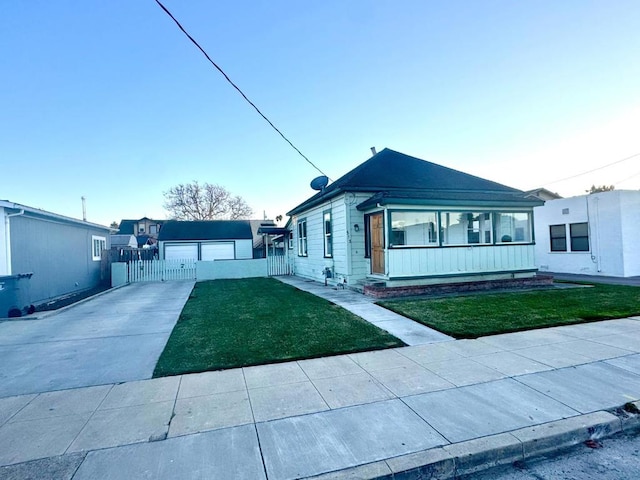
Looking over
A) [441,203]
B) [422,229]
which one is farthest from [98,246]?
[441,203]

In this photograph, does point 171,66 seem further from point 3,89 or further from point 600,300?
point 600,300

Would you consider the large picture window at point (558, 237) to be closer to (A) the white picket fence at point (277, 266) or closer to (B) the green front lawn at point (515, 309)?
(B) the green front lawn at point (515, 309)

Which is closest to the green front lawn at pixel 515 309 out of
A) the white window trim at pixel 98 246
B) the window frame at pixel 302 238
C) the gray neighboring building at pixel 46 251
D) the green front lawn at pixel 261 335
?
the green front lawn at pixel 261 335

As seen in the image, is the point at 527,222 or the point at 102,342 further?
the point at 527,222

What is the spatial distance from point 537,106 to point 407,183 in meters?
6.12

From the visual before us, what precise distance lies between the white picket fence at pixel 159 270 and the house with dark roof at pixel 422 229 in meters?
8.89

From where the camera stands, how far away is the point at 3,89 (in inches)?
417

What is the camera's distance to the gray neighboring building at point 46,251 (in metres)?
9.89

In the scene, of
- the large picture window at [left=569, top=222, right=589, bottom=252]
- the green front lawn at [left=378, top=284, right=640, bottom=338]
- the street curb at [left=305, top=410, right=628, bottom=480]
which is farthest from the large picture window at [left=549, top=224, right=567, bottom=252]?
the street curb at [left=305, top=410, right=628, bottom=480]

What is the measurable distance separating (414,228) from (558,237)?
11.3 metres

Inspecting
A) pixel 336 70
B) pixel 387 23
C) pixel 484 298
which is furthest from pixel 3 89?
pixel 484 298

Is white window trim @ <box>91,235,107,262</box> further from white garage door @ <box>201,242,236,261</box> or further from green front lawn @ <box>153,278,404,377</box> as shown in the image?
green front lawn @ <box>153,278,404,377</box>

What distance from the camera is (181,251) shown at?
2505 centimetres

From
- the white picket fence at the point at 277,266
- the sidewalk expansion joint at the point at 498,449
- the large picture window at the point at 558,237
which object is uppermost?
the large picture window at the point at 558,237
